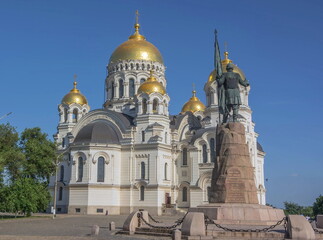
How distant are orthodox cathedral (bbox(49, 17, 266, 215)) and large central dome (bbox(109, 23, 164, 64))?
11.3 ft

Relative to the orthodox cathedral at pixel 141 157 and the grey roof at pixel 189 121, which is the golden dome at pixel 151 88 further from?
the grey roof at pixel 189 121

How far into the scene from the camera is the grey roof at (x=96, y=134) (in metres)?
43.4

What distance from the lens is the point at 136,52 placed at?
52219 mm

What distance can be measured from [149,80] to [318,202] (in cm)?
2565

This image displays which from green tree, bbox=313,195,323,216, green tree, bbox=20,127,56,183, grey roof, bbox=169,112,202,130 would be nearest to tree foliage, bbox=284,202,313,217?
green tree, bbox=313,195,323,216

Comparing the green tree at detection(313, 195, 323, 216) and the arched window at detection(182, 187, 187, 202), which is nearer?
the arched window at detection(182, 187, 187, 202)

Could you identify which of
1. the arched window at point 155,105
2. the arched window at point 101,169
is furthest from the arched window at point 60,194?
the arched window at point 155,105

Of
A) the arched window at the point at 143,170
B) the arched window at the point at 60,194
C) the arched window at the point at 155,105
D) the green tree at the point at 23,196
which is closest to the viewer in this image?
the green tree at the point at 23,196

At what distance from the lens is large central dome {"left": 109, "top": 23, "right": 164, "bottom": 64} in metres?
52.0

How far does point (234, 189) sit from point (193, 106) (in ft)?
132

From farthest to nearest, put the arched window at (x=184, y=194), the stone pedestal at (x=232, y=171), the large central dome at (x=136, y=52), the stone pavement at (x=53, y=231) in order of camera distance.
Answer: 1. the large central dome at (x=136, y=52)
2. the arched window at (x=184, y=194)
3. the stone pedestal at (x=232, y=171)
4. the stone pavement at (x=53, y=231)

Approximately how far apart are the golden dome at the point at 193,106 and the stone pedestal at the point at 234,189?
37844 mm

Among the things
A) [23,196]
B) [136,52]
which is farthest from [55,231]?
[136,52]

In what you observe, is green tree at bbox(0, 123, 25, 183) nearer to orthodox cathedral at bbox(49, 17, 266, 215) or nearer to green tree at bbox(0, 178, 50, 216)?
green tree at bbox(0, 178, 50, 216)
